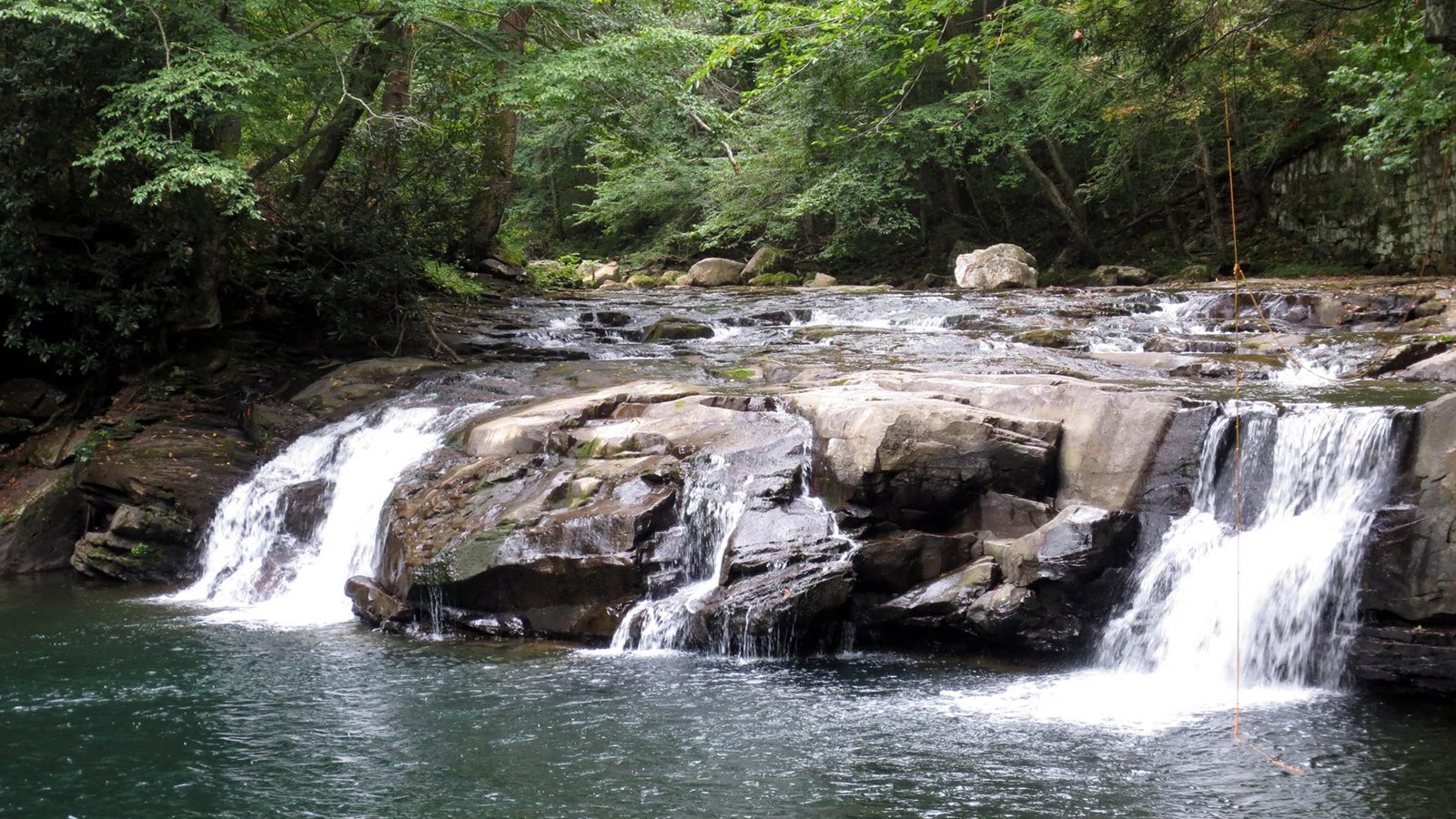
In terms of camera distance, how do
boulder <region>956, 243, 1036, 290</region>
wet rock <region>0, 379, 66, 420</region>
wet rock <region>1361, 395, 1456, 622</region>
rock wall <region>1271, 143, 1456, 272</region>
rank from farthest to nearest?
boulder <region>956, 243, 1036, 290</region> → rock wall <region>1271, 143, 1456, 272</region> → wet rock <region>0, 379, 66, 420</region> → wet rock <region>1361, 395, 1456, 622</region>

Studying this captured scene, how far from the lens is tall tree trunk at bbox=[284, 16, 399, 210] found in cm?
1304

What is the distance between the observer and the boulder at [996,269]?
19634 mm

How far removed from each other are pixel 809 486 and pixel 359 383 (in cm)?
653

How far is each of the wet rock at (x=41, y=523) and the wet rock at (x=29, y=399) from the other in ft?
3.75

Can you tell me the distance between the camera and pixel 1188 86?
1505cm

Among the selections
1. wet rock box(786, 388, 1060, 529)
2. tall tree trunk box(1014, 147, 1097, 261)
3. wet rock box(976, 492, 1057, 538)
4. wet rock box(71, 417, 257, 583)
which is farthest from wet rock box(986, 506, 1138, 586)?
tall tree trunk box(1014, 147, 1097, 261)

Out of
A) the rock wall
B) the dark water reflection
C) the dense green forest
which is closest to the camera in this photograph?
the dark water reflection

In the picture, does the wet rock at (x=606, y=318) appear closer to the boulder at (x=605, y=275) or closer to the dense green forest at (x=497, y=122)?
the dense green forest at (x=497, y=122)

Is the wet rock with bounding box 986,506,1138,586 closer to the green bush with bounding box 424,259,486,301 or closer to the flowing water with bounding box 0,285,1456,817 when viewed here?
the flowing water with bounding box 0,285,1456,817

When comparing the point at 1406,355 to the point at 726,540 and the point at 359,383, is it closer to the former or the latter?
the point at 726,540

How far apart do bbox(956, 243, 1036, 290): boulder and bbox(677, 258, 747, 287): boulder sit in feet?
19.4

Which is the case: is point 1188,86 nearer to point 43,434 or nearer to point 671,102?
point 671,102

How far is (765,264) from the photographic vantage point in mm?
25234

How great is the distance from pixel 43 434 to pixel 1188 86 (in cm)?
1503
